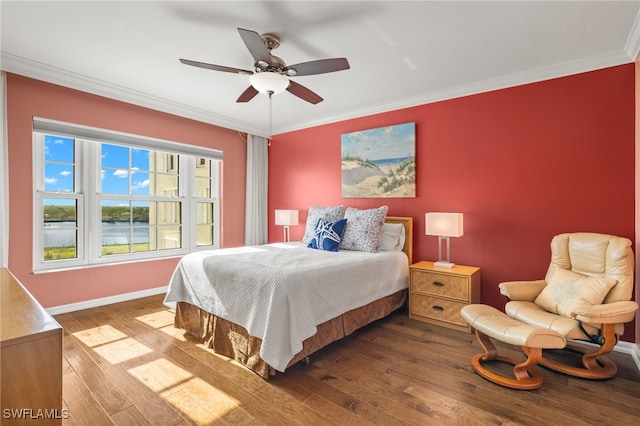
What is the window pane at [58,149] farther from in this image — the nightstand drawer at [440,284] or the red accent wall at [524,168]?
the nightstand drawer at [440,284]

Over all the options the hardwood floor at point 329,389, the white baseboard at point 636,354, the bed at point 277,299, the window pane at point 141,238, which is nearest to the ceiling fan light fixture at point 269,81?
the bed at point 277,299

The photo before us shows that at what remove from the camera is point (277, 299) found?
6.73 ft

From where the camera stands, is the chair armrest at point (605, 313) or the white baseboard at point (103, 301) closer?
the chair armrest at point (605, 313)

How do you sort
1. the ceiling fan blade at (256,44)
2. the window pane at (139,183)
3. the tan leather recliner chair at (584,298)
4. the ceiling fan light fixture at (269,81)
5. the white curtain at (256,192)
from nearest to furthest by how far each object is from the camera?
the ceiling fan blade at (256,44) → the tan leather recliner chair at (584,298) → the ceiling fan light fixture at (269,81) → the window pane at (139,183) → the white curtain at (256,192)

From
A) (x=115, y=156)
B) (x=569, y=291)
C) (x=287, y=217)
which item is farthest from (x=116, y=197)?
(x=569, y=291)

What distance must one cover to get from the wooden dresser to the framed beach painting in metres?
3.44

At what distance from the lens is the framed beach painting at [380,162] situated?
372 centimetres

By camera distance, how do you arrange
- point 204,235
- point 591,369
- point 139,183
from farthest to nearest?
point 204,235
point 139,183
point 591,369

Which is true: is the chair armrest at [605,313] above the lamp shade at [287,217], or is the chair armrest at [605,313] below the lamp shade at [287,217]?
below

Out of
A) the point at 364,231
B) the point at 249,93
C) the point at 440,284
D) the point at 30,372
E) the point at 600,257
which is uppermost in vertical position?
the point at 249,93

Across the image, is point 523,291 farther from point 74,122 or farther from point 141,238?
point 74,122

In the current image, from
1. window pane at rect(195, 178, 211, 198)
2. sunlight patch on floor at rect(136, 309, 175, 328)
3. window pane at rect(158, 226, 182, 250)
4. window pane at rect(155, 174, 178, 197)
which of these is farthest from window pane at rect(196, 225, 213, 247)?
sunlight patch on floor at rect(136, 309, 175, 328)

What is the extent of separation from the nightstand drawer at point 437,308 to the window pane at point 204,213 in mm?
3185

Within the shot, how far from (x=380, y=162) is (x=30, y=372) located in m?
3.62
